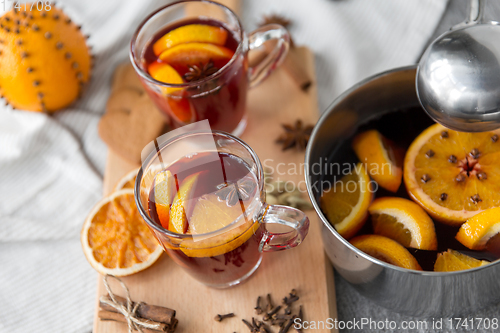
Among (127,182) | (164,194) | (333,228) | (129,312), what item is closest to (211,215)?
(164,194)

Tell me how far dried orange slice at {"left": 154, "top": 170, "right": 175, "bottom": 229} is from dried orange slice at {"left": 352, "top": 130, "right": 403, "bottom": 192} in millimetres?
520

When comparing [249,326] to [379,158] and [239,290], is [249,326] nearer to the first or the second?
[239,290]

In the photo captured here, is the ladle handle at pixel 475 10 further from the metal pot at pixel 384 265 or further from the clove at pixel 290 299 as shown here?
the clove at pixel 290 299

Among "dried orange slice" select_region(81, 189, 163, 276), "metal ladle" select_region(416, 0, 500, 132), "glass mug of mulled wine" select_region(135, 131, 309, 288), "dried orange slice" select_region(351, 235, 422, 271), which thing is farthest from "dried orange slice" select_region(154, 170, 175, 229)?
"metal ladle" select_region(416, 0, 500, 132)

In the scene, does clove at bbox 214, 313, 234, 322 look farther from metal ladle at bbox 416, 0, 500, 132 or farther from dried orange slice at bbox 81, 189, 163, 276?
metal ladle at bbox 416, 0, 500, 132

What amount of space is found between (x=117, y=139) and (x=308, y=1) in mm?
979

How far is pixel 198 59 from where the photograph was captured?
130cm

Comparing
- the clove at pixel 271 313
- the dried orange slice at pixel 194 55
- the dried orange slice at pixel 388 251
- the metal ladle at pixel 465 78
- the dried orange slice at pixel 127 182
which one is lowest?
the clove at pixel 271 313

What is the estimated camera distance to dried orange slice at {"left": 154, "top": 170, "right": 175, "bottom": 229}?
0.99 metres

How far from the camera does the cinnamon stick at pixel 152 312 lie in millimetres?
1077

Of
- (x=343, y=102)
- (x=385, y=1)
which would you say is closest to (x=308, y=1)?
(x=385, y=1)

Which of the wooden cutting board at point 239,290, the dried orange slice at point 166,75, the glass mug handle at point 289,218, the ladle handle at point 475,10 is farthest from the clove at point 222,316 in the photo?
the ladle handle at point 475,10

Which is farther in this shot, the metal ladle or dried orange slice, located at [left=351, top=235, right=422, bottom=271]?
dried orange slice, located at [left=351, top=235, right=422, bottom=271]

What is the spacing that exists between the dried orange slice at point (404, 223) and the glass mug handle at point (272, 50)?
597 millimetres
